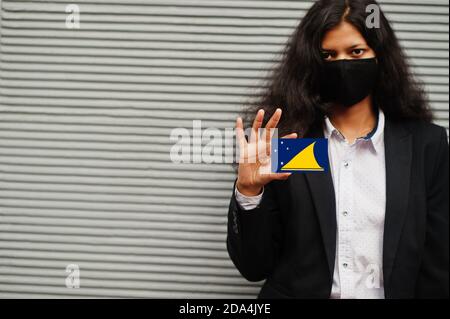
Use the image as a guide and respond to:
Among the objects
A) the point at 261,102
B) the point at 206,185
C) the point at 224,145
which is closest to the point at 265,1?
the point at 261,102

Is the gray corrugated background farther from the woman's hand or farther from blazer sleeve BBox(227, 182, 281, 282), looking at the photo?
the woman's hand

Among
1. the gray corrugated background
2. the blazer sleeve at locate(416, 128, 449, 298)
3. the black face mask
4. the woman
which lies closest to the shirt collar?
the woman

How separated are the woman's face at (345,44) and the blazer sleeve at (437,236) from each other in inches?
24.6

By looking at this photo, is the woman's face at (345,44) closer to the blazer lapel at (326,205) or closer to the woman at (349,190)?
the woman at (349,190)

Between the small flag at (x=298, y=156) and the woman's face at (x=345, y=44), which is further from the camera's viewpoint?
the woman's face at (x=345, y=44)

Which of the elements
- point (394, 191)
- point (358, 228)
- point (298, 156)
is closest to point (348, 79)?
point (298, 156)

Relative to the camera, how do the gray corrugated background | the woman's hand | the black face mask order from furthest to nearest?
the gray corrugated background → the black face mask → the woman's hand

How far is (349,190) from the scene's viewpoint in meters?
2.17

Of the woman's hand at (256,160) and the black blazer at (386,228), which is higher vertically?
the woman's hand at (256,160)

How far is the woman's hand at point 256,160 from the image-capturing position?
2.05 metres

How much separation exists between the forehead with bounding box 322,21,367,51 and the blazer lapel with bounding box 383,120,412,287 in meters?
0.50

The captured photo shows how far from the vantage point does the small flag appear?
210 cm

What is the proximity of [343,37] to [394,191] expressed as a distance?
2.62ft

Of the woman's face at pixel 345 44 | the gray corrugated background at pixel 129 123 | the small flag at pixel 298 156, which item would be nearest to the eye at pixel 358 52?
the woman's face at pixel 345 44
